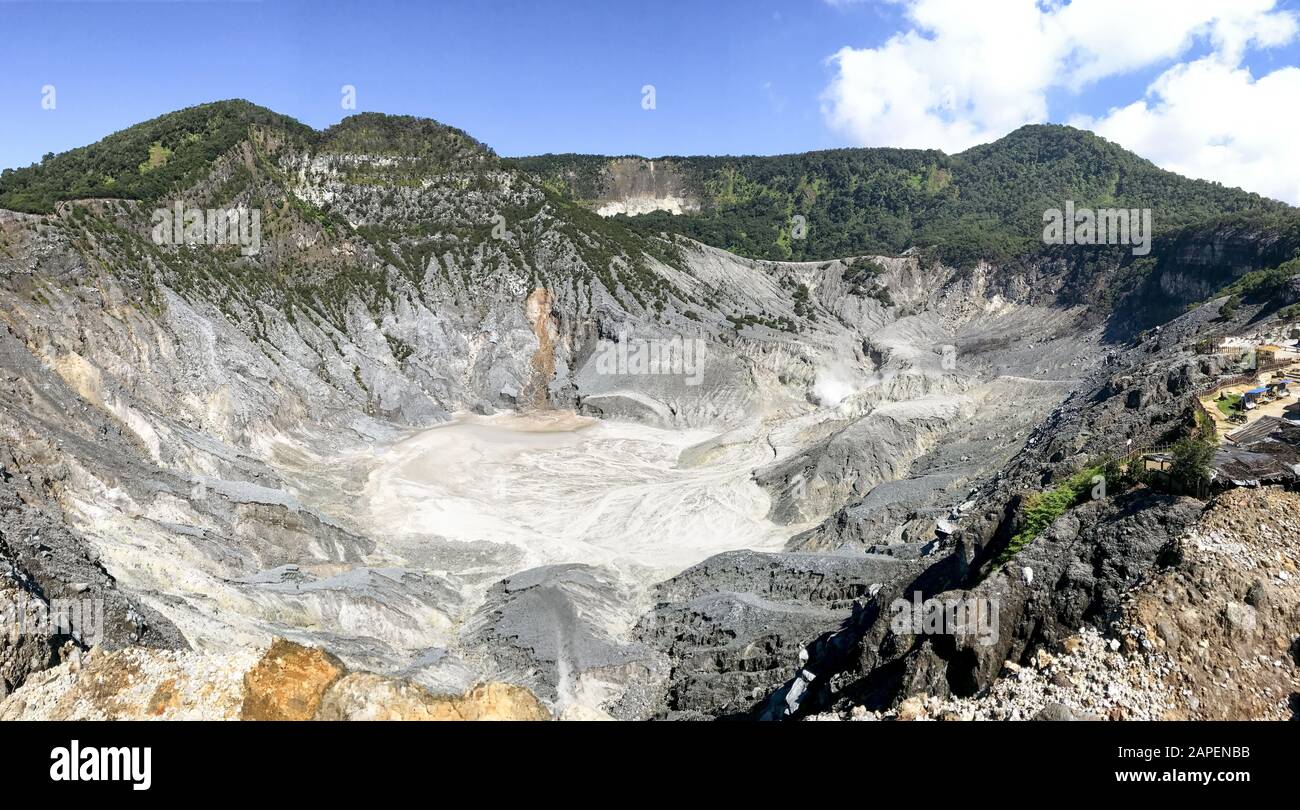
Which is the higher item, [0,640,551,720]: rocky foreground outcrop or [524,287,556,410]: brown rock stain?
[524,287,556,410]: brown rock stain

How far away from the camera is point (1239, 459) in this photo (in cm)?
1967

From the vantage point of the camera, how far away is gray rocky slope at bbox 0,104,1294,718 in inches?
866

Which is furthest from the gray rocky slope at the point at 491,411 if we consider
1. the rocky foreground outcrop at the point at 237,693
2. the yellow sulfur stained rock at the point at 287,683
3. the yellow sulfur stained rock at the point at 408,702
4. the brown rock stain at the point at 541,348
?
the yellow sulfur stained rock at the point at 408,702

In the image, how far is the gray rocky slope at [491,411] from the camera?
72.1ft

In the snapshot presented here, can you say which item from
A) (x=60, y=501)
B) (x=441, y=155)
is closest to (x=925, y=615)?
(x=60, y=501)

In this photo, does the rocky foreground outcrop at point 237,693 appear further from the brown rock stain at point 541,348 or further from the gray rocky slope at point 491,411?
the brown rock stain at point 541,348

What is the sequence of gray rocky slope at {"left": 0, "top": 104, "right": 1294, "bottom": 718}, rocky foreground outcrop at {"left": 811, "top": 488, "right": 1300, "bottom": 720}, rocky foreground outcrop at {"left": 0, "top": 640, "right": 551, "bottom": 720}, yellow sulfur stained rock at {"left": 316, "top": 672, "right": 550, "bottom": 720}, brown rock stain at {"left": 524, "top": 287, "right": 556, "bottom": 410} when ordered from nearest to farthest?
rocky foreground outcrop at {"left": 811, "top": 488, "right": 1300, "bottom": 720} < yellow sulfur stained rock at {"left": 316, "top": 672, "right": 550, "bottom": 720} < rocky foreground outcrop at {"left": 0, "top": 640, "right": 551, "bottom": 720} < gray rocky slope at {"left": 0, "top": 104, "right": 1294, "bottom": 718} < brown rock stain at {"left": 524, "top": 287, "right": 556, "bottom": 410}

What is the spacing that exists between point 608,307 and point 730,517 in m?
31.6

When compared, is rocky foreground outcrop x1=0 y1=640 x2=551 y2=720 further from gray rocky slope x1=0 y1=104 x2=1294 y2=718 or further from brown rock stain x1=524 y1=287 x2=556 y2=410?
brown rock stain x1=524 y1=287 x2=556 y2=410

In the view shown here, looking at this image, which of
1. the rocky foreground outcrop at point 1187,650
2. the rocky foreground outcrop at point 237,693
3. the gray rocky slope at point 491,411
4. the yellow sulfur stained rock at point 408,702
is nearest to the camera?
the rocky foreground outcrop at point 1187,650

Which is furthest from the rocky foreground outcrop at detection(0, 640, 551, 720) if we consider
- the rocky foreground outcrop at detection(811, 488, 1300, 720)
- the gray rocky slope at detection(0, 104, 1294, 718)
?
the rocky foreground outcrop at detection(811, 488, 1300, 720)

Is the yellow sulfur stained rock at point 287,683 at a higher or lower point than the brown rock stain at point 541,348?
lower

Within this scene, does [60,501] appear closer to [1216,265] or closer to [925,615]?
[925,615]

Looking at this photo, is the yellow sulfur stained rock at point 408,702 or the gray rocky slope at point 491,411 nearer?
the yellow sulfur stained rock at point 408,702
